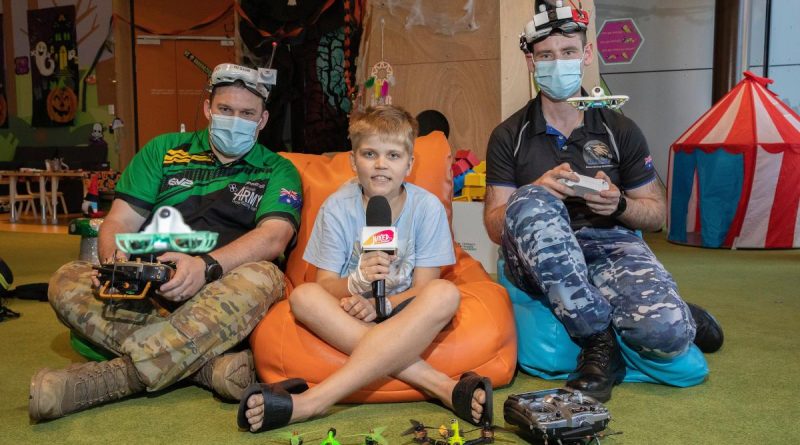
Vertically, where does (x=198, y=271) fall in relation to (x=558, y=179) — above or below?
below

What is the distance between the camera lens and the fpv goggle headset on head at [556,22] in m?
2.52

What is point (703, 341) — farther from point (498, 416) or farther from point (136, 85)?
point (136, 85)

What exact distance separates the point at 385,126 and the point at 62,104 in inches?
412

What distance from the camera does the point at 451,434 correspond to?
1924 mm

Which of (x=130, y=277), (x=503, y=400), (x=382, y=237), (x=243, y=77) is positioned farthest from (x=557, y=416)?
(x=243, y=77)

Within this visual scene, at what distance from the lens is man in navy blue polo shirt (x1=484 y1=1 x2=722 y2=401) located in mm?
2316

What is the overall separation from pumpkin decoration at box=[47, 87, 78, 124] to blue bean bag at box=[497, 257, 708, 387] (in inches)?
408

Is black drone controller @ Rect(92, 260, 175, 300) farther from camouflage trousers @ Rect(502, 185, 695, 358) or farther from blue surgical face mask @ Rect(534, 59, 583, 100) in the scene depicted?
blue surgical face mask @ Rect(534, 59, 583, 100)

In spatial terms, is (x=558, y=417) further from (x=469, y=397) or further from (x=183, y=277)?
(x=183, y=277)

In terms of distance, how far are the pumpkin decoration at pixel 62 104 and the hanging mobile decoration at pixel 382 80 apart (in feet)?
24.2

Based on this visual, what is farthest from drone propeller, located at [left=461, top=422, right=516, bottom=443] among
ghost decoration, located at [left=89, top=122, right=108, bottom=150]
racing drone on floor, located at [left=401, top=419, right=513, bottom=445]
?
ghost decoration, located at [left=89, top=122, right=108, bottom=150]

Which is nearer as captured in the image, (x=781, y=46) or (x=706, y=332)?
(x=706, y=332)

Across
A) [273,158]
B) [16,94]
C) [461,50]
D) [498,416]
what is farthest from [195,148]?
[16,94]

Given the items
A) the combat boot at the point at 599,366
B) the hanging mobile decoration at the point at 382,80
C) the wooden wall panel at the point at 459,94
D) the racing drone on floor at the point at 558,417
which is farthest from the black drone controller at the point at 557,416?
the hanging mobile decoration at the point at 382,80
